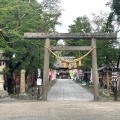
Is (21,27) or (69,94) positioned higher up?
(21,27)

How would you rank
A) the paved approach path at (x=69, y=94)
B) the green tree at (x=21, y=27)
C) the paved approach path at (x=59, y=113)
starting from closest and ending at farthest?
the paved approach path at (x=59, y=113)
the green tree at (x=21, y=27)
the paved approach path at (x=69, y=94)

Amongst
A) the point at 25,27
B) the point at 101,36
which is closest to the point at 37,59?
the point at 25,27

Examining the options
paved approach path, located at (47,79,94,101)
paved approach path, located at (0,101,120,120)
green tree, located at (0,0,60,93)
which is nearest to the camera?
paved approach path, located at (0,101,120,120)

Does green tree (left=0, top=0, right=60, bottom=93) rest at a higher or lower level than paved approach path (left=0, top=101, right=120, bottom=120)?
higher

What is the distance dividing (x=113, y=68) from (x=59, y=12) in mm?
11033

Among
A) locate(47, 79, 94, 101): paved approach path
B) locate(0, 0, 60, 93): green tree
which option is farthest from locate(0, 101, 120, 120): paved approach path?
locate(0, 0, 60, 93): green tree

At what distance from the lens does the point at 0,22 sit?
1964cm

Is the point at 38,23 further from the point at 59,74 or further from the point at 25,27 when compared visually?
the point at 59,74

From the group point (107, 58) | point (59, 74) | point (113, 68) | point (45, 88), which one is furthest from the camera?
point (59, 74)

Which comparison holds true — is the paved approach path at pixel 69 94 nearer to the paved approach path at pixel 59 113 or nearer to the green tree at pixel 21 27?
the green tree at pixel 21 27

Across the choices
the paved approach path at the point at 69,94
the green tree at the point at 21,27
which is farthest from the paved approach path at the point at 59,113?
the green tree at the point at 21,27

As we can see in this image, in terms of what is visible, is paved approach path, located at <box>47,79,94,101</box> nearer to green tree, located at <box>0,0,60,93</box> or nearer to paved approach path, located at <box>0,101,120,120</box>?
green tree, located at <box>0,0,60,93</box>

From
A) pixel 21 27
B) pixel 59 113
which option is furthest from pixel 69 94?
pixel 59 113

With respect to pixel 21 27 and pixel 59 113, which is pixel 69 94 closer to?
pixel 21 27
